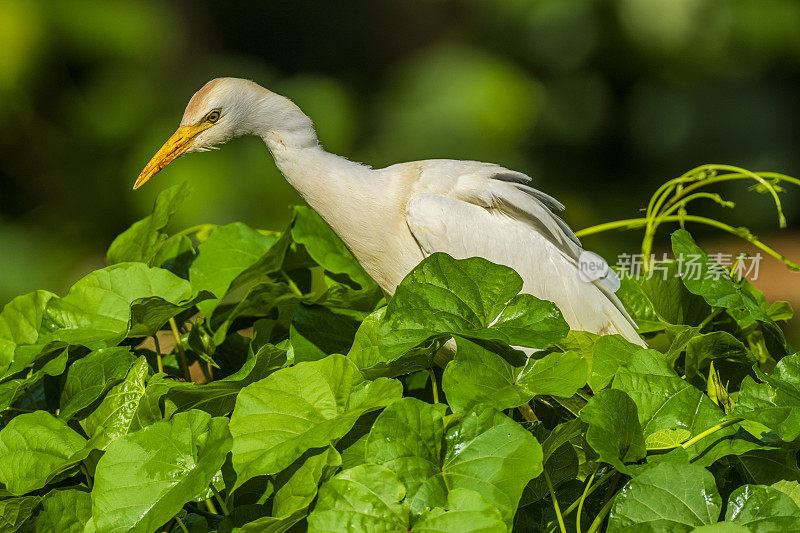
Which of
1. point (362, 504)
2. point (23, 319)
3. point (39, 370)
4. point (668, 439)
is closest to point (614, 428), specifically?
point (668, 439)

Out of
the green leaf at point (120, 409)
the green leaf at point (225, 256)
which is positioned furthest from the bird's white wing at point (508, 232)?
the green leaf at point (120, 409)

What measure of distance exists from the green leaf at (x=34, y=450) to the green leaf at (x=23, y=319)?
0.19m

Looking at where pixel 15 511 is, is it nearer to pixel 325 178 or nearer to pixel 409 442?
pixel 409 442

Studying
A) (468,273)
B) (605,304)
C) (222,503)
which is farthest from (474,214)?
(222,503)

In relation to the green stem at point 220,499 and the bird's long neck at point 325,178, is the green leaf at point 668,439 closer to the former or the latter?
the green stem at point 220,499

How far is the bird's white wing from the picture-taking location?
93 centimetres

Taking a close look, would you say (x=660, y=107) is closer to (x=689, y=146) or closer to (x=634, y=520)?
(x=689, y=146)

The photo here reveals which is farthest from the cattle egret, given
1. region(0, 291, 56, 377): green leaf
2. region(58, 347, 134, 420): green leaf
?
region(58, 347, 134, 420): green leaf

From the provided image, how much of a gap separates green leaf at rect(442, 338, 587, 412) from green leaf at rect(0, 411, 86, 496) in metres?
0.28

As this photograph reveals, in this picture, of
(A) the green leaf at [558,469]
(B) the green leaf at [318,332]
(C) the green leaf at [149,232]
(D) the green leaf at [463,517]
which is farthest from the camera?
(C) the green leaf at [149,232]

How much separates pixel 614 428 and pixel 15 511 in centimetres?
41

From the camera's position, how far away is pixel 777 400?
50 cm

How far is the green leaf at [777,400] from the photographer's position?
468 millimetres

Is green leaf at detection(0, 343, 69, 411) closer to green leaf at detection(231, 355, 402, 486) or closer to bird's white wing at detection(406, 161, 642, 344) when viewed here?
green leaf at detection(231, 355, 402, 486)
